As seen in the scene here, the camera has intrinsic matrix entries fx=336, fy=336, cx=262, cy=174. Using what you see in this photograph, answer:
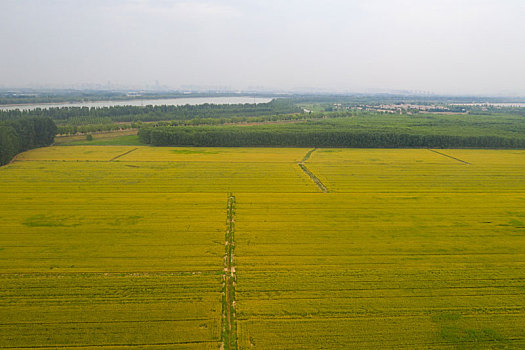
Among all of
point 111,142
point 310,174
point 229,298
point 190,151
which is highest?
point 111,142

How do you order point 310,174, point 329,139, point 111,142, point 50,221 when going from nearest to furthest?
point 50,221
point 310,174
point 329,139
point 111,142

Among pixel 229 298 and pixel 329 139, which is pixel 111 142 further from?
pixel 229 298

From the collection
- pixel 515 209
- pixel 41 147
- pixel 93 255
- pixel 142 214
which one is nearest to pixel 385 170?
pixel 515 209

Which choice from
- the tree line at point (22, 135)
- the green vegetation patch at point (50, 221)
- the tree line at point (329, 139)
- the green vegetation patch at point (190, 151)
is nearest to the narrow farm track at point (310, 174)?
the tree line at point (329, 139)

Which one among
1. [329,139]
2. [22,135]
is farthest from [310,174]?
[22,135]

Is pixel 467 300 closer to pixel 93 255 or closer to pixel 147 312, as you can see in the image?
pixel 147 312

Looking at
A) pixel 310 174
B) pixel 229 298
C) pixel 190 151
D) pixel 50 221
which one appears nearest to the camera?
pixel 229 298

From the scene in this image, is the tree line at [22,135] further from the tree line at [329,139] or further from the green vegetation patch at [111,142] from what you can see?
the tree line at [329,139]

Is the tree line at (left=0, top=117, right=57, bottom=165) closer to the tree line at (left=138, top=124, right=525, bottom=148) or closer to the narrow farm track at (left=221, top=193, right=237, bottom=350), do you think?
the tree line at (left=138, top=124, right=525, bottom=148)
